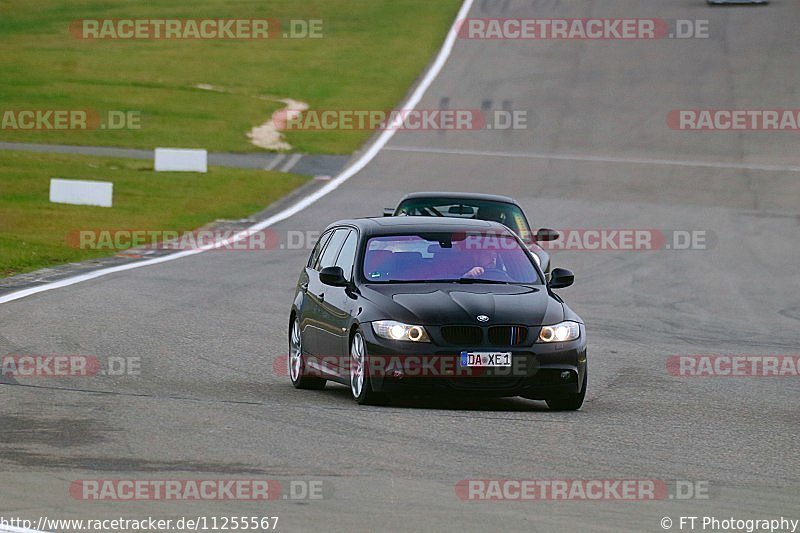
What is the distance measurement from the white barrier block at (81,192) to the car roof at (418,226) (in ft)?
57.6

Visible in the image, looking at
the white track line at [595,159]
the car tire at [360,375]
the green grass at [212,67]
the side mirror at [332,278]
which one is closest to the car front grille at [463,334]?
the car tire at [360,375]

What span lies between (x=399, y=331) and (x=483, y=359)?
0.67 m

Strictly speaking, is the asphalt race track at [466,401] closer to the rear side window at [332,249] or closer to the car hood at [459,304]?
the car hood at [459,304]

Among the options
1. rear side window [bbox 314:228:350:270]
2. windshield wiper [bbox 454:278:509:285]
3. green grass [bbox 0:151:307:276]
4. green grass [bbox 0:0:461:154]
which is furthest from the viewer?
green grass [bbox 0:0:461:154]

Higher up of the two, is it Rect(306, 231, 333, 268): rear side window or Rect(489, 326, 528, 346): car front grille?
Rect(306, 231, 333, 268): rear side window

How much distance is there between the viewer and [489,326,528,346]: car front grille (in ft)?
38.0

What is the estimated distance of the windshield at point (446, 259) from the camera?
12.6 meters

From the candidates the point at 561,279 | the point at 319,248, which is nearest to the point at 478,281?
the point at 561,279

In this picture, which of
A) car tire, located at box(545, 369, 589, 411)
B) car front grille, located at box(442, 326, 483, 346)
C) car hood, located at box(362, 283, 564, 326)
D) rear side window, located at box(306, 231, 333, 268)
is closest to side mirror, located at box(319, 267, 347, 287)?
car hood, located at box(362, 283, 564, 326)

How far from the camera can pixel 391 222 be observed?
13227 millimetres

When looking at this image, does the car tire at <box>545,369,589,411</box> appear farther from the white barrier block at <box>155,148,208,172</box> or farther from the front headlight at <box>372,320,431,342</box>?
the white barrier block at <box>155,148,208,172</box>

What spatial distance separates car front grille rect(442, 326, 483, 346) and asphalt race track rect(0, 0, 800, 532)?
0.54 m

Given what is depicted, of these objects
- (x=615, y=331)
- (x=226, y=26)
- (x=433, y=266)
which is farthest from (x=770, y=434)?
(x=226, y=26)

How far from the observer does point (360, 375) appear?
39.0 ft
